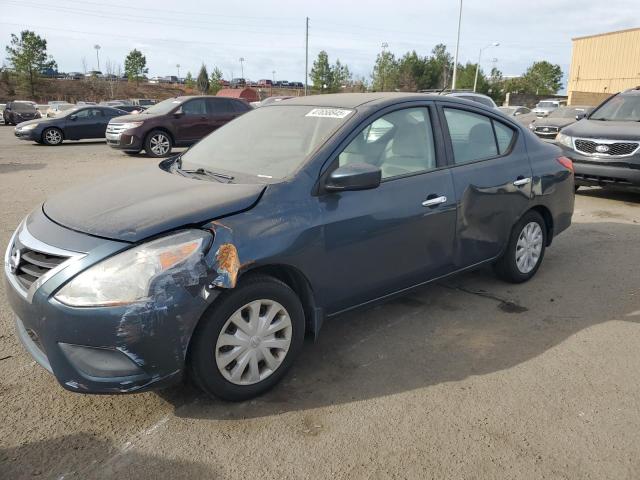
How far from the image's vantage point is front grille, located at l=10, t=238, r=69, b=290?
8.63 feet

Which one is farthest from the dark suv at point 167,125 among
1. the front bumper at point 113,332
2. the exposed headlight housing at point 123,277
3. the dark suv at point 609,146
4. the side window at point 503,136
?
the exposed headlight housing at point 123,277

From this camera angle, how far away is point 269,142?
3650mm

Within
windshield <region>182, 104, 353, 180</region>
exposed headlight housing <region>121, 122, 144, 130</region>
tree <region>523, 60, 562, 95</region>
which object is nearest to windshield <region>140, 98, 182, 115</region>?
exposed headlight housing <region>121, 122, 144, 130</region>

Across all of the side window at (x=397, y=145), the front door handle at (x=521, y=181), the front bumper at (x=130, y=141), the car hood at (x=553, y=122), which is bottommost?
the front bumper at (x=130, y=141)

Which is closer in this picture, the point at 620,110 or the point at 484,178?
the point at 484,178

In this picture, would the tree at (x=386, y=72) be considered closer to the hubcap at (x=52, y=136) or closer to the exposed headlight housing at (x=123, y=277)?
the hubcap at (x=52, y=136)

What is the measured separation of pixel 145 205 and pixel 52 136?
17.7 meters

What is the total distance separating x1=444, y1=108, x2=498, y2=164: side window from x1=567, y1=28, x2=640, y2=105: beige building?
167ft

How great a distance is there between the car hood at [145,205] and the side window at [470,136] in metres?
1.71

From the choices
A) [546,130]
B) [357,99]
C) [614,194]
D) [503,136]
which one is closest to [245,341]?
[357,99]

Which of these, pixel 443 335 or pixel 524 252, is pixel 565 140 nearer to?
pixel 524 252

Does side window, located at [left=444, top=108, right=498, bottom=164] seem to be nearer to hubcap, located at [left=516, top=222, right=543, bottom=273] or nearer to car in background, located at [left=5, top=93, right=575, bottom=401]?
car in background, located at [left=5, top=93, right=575, bottom=401]

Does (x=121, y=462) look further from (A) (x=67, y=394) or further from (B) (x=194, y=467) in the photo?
(A) (x=67, y=394)

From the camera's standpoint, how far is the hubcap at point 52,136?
1811 centimetres
